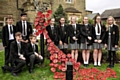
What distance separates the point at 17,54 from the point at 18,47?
23 centimetres

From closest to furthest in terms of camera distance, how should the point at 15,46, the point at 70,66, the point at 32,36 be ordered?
the point at 70,66 < the point at 15,46 < the point at 32,36

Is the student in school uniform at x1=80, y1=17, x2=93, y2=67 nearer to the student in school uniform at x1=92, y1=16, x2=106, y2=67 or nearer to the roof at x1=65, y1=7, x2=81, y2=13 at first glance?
the student in school uniform at x1=92, y1=16, x2=106, y2=67

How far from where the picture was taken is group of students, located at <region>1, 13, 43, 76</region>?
5859mm

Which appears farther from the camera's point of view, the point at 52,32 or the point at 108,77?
the point at 52,32

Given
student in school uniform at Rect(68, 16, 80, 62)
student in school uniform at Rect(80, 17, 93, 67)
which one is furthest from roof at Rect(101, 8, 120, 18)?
student in school uniform at Rect(68, 16, 80, 62)

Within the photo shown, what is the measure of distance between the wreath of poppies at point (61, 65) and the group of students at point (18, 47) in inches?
17.7

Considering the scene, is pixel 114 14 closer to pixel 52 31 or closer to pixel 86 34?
pixel 86 34

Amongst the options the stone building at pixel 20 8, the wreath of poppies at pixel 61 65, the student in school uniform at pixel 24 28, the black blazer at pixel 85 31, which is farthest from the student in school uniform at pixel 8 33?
the stone building at pixel 20 8

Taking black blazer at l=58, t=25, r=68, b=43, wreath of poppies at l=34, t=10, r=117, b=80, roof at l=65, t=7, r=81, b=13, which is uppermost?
roof at l=65, t=7, r=81, b=13

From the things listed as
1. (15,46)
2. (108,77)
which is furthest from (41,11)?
(108,77)

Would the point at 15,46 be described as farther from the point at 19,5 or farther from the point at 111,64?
the point at 19,5

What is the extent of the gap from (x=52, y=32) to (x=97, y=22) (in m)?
1.73

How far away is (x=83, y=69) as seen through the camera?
657 cm

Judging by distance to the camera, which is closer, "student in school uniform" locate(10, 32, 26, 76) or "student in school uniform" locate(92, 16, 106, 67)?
"student in school uniform" locate(10, 32, 26, 76)
